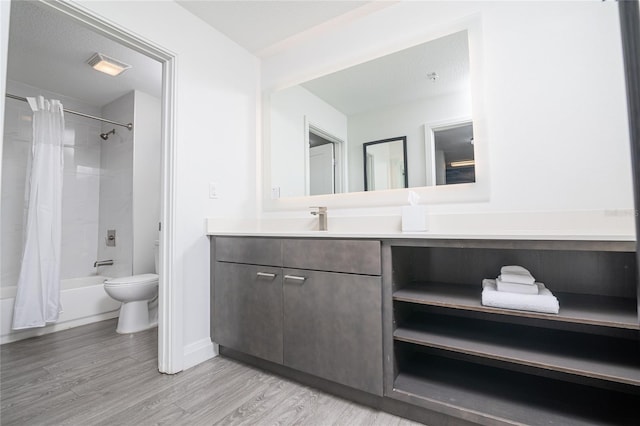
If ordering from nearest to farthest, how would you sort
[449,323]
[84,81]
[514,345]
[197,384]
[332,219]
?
[514,345] < [449,323] < [197,384] < [332,219] < [84,81]

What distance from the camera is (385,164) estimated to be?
1.85 meters

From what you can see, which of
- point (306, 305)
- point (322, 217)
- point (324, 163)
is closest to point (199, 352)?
point (306, 305)

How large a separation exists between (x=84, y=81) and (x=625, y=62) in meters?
3.76

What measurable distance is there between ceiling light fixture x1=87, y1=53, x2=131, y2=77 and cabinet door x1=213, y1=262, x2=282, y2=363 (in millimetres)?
2011

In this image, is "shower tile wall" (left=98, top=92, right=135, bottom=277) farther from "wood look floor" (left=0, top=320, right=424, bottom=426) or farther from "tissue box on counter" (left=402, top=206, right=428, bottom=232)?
"tissue box on counter" (left=402, top=206, right=428, bottom=232)

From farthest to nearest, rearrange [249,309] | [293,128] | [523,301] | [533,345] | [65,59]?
[65,59], [293,128], [249,309], [533,345], [523,301]

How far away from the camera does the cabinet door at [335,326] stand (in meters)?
1.28

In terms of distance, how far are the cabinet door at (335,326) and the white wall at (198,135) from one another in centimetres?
69

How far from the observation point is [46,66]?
2.48 m

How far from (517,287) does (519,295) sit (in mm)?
44

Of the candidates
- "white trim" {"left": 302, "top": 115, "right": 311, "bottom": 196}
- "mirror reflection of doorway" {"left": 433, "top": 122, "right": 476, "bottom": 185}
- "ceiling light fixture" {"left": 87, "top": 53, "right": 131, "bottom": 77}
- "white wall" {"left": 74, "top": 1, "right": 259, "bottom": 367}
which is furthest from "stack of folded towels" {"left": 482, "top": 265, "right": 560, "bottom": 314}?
"ceiling light fixture" {"left": 87, "top": 53, "right": 131, "bottom": 77}

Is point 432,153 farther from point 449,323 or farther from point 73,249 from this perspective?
point 73,249

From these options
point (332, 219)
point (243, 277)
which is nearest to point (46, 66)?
point (243, 277)

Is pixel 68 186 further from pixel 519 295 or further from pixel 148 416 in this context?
pixel 519 295
